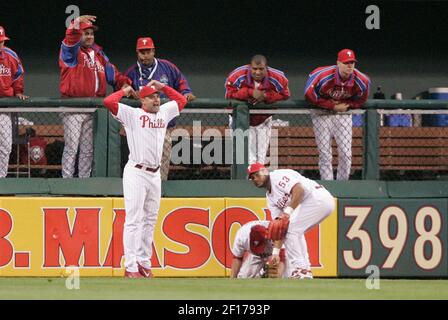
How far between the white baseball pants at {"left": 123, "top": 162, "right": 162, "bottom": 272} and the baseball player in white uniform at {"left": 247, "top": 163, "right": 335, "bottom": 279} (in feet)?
3.62

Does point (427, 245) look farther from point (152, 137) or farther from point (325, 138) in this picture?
point (152, 137)

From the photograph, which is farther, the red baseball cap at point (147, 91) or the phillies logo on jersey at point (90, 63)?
the phillies logo on jersey at point (90, 63)

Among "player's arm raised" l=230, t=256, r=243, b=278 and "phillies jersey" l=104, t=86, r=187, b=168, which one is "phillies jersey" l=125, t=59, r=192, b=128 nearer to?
"phillies jersey" l=104, t=86, r=187, b=168

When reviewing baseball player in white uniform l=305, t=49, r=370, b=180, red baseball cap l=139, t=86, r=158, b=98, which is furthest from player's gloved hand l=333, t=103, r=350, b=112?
red baseball cap l=139, t=86, r=158, b=98

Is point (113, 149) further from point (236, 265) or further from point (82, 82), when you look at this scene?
point (236, 265)

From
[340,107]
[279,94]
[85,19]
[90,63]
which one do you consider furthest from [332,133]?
[85,19]

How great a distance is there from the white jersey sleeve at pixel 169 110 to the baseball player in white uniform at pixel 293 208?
3.41 ft

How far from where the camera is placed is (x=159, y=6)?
18047mm

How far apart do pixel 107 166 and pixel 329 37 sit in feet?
17.0

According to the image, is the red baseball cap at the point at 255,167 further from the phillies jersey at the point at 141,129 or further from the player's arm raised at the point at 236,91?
the player's arm raised at the point at 236,91

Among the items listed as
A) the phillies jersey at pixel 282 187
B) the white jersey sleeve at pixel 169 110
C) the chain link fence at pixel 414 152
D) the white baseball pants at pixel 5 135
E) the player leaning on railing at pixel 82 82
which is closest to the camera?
the phillies jersey at pixel 282 187

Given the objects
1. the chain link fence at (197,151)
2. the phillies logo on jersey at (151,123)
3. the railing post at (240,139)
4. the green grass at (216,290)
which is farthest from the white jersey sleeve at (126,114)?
the green grass at (216,290)

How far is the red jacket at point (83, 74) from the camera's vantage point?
1412 centimetres

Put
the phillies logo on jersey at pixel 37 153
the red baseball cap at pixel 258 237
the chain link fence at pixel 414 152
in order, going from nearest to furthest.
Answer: the red baseball cap at pixel 258 237, the phillies logo on jersey at pixel 37 153, the chain link fence at pixel 414 152
